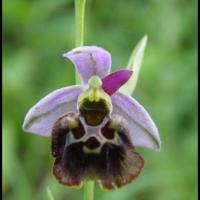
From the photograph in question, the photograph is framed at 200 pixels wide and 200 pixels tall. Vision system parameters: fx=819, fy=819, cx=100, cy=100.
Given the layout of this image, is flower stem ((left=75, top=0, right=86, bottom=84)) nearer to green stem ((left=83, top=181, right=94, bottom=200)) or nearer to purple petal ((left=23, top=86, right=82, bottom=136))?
purple petal ((left=23, top=86, right=82, bottom=136))

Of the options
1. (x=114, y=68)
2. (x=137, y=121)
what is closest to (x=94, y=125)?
(x=137, y=121)

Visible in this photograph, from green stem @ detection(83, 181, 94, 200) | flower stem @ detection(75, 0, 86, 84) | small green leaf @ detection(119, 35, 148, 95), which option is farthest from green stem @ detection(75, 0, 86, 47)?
green stem @ detection(83, 181, 94, 200)

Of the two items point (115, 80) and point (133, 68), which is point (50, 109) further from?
point (133, 68)

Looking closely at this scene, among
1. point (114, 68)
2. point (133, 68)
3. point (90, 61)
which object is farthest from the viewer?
point (114, 68)

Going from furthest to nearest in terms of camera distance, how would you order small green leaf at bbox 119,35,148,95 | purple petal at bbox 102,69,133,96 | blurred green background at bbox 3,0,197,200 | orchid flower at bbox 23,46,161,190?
blurred green background at bbox 3,0,197,200 → small green leaf at bbox 119,35,148,95 → purple petal at bbox 102,69,133,96 → orchid flower at bbox 23,46,161,190

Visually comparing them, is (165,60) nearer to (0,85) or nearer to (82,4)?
(0,85)

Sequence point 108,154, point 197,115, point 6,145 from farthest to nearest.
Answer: point 197,115
point 6,145
point 108,154

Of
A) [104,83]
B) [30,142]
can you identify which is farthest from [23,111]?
[104,83]

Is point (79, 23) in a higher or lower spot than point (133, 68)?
higher
